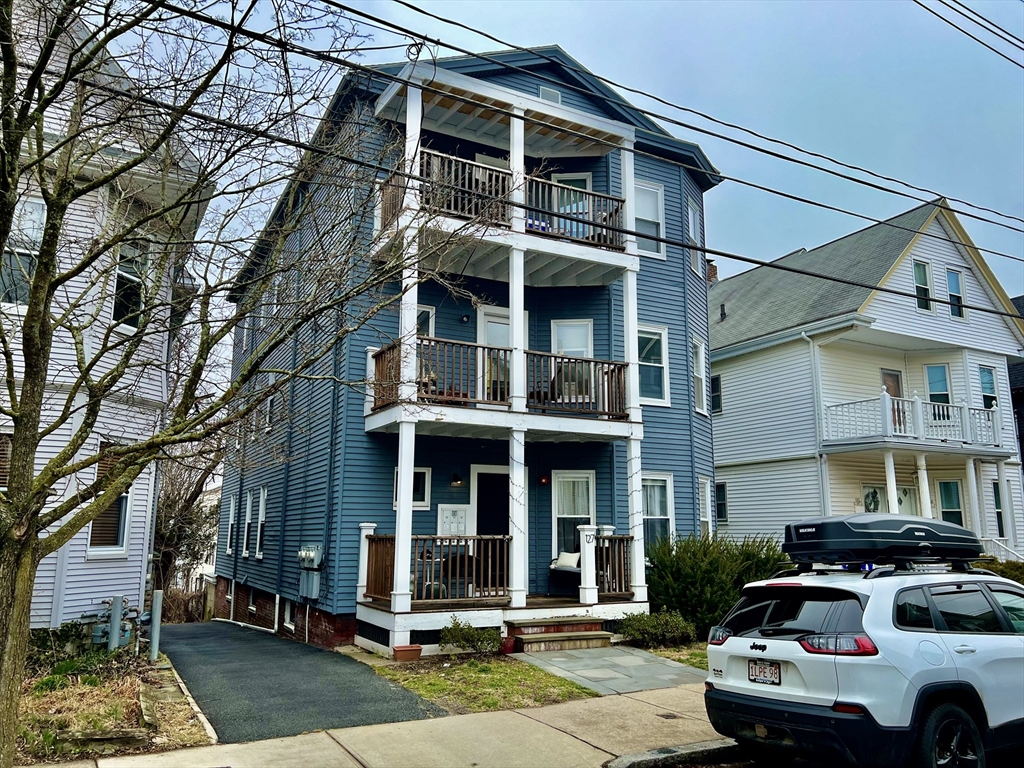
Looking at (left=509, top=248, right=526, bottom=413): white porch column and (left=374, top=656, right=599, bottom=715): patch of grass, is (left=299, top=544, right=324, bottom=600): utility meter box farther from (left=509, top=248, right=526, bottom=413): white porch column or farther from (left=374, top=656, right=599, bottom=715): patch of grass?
(left=509, top=248, right=526, bottom=413): white porch column

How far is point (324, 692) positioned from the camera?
29.3 ft

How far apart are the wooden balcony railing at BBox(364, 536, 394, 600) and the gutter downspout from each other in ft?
41.6

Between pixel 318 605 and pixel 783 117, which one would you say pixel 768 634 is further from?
pixel 783 117

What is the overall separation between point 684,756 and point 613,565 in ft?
21.8

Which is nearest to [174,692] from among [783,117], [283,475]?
[283,475]

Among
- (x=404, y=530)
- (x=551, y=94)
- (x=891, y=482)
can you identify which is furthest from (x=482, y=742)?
(x=891, y=482)

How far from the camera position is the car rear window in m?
5.96

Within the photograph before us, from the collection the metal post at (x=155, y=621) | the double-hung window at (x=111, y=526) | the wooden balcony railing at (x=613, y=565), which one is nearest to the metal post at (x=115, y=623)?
the metal post at (x=155, y=621)

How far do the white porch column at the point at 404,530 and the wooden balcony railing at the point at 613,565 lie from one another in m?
3.44

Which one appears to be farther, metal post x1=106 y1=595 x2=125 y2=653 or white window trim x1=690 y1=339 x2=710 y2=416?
white window trim x1=690 y1=339 x2=710 y2=416

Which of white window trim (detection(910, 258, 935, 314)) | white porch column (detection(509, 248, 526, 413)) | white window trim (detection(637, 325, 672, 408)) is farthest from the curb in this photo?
white window trim (detection(910, 258, 935, 314))

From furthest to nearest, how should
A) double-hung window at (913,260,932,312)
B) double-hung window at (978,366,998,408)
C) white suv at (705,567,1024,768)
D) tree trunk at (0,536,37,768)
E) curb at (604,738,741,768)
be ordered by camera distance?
double-hung window at (978,366,998,408) → double-hung window at (913,260,932,312) → curb at (604,738,741,768) → white suv at (705,567,1024,768) → tree trunk at (0,536,37,768)

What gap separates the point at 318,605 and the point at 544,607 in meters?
4.29

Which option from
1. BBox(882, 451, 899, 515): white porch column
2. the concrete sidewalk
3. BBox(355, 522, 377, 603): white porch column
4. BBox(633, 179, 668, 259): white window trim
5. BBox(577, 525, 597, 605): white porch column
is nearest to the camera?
the concrete sidewalk
